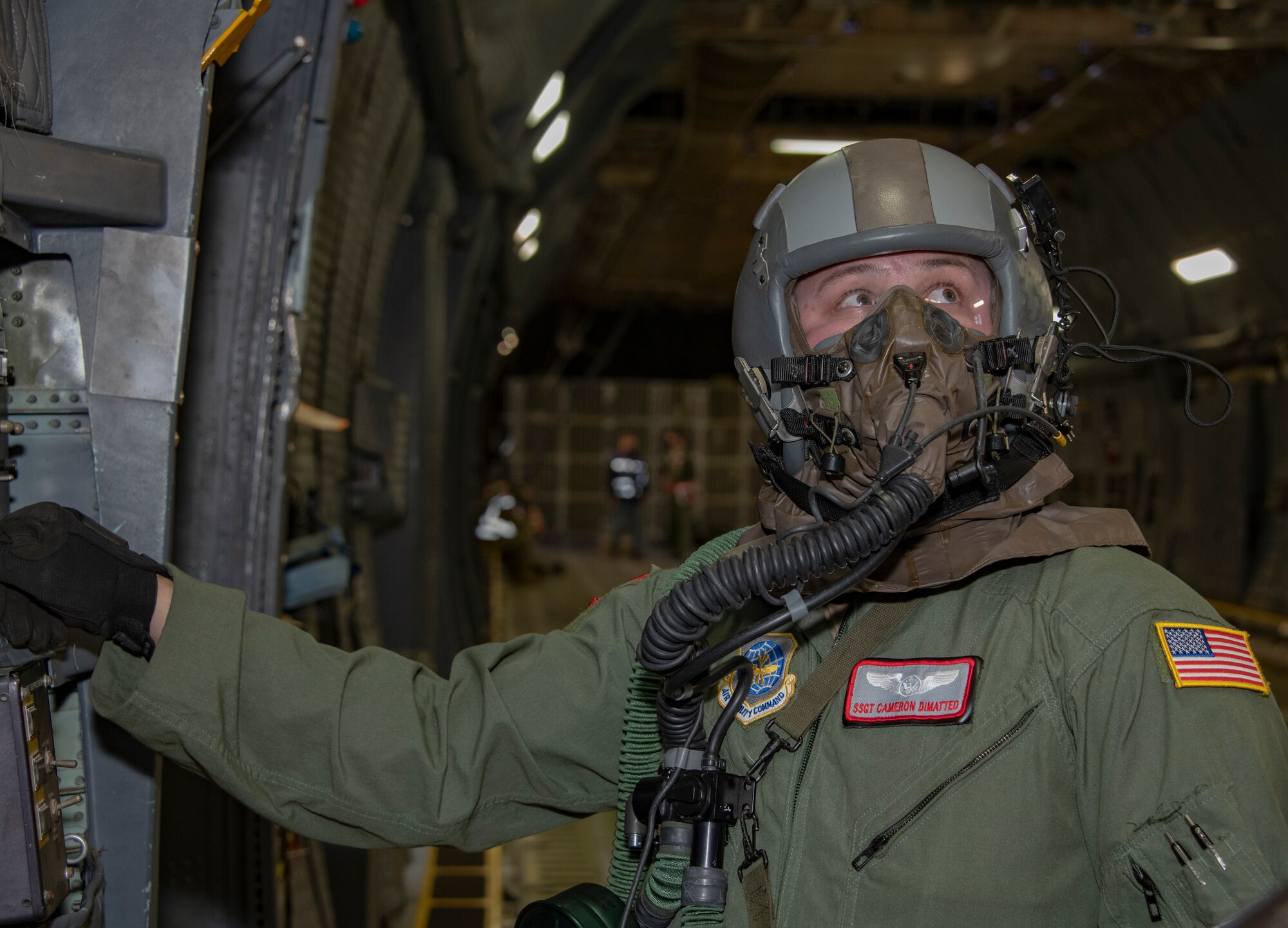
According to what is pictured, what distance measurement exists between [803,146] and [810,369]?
441 inches

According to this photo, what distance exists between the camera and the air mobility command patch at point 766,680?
5.47 feet

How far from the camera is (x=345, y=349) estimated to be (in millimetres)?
4258

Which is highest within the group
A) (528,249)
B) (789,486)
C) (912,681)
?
(528,249)

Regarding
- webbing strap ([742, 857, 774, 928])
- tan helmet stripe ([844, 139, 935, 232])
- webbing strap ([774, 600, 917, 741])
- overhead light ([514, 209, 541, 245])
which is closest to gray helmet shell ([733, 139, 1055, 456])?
tan helmet stripe ([844, 139, 935, 232])

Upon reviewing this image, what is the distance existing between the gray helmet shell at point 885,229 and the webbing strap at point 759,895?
707 millimetres

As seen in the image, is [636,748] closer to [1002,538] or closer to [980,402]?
[1002,538]

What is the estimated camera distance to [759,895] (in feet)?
5.13

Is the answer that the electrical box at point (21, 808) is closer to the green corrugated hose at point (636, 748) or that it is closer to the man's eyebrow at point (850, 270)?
the green corrugated hose at point (636, 748)

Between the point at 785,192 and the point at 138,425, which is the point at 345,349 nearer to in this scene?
the point at 138,425

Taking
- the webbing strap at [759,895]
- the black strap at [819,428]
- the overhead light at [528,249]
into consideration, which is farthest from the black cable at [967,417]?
the overhead light at [528,249]

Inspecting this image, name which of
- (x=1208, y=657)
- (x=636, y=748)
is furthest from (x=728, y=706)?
(x=1208, y=657)

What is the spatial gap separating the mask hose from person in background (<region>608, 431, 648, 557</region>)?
13.8 meters

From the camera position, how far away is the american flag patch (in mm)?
1355

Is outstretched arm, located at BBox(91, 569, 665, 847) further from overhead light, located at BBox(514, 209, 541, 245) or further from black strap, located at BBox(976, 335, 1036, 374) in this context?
overhead light, located at BBox(514, 209, 541, 245)
